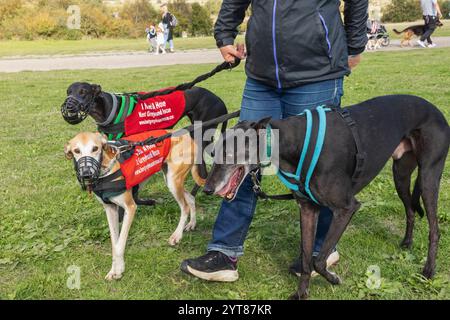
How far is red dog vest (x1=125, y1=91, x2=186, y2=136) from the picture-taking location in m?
5.02

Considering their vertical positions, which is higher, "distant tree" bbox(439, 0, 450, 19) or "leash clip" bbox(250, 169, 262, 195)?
"distant tree" bbox(439, 0, 450, 19)

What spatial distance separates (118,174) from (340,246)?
1.91 meters

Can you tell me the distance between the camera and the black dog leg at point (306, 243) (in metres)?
3.30

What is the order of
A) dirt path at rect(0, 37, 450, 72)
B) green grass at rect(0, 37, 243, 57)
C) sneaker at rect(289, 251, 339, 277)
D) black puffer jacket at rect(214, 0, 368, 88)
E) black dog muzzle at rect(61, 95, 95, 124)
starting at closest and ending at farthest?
black puffer jacket at rect(214, 0, 368, 88), sneaker at rect(289, 251, 339, 277), black dog muzzle at rect(61, 95, 95, 124), dirt path at rect(0, 37, 450, 72), green grass at rect(0, 37, 243, 57)

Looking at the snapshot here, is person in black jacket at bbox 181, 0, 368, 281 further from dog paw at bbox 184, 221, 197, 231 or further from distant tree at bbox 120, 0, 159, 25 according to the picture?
distant tree at bbox 120, 0, 159, 25

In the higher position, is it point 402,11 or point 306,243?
point 402,11

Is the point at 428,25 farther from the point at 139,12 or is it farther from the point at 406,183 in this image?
the point at 139,12

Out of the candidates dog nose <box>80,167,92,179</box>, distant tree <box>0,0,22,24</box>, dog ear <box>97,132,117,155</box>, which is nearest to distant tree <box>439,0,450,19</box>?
distant tree <box>0,0,22,24</box>

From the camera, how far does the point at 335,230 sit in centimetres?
310

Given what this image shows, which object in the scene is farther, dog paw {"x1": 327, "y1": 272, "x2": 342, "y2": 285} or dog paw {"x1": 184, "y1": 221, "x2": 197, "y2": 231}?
dog paw {"x1": 184, "y1": 221, "x2": 197, "y2": 231}

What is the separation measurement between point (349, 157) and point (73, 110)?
2.74m

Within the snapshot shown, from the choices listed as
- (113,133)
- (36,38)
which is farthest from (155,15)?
(113,133)

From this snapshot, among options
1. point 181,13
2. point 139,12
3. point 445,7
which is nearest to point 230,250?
point 181,13

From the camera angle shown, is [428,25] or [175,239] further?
[428,25]
